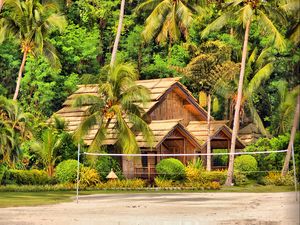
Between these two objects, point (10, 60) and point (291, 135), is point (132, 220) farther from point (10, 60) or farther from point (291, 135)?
point (10, 60)

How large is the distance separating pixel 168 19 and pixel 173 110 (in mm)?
6572

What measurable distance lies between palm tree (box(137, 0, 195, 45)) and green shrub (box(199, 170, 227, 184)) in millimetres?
11481

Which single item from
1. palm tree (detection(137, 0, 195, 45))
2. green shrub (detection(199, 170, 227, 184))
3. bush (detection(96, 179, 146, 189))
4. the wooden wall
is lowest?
bush (detection(96, 179, 146, 189))

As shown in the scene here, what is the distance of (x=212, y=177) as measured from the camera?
37.4m

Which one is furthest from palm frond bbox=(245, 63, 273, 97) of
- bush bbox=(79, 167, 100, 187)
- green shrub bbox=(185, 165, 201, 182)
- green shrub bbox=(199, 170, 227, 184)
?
bush bbox=(79, 167, 100, 187)

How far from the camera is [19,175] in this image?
34812 mm

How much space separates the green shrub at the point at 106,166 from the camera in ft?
119

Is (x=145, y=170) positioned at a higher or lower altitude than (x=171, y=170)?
higher

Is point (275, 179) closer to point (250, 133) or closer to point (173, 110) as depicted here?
point (173, 110)

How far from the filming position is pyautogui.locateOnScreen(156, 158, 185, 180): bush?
1423 inches

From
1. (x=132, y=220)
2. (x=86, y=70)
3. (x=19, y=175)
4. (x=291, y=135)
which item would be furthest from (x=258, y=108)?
(x=291, y=135)

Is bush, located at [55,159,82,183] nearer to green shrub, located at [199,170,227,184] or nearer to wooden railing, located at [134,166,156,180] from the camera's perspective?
wooden railing, located at [134,166,156,180]

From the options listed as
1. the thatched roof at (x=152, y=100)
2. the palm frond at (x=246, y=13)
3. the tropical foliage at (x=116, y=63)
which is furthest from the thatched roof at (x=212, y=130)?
the palm frond at (x=246, y=13)

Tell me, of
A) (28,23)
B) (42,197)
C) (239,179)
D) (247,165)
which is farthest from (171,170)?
(28,23)
